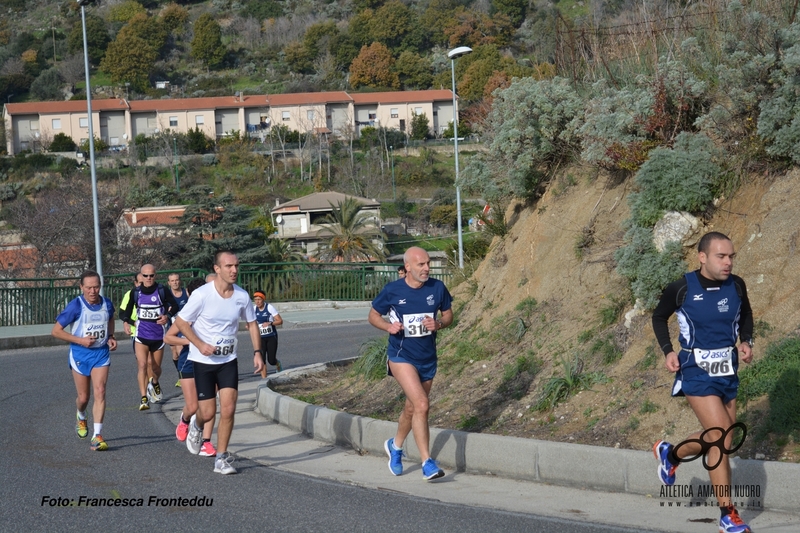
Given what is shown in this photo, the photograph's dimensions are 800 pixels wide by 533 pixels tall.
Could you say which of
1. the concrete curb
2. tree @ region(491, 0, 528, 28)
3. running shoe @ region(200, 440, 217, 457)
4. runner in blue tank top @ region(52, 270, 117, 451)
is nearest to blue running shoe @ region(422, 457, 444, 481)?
Result: the concrete curb

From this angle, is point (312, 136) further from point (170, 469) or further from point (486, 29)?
point (170, 469)

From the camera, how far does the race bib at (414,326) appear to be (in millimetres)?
7793

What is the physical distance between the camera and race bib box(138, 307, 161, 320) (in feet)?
40.1

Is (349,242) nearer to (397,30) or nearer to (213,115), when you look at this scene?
(213,115)

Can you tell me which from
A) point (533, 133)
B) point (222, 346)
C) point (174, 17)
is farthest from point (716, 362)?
point (174, 17)

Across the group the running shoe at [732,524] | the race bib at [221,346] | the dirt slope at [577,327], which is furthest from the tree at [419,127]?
the running shoe at [732,524]

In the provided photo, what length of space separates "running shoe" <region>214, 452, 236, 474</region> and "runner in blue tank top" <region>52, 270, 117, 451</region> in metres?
1.98

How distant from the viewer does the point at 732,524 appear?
5.75 metres

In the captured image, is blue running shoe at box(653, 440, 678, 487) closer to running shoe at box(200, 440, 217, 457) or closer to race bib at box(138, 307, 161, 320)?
running shoe at box(200, 440, 217, 457)

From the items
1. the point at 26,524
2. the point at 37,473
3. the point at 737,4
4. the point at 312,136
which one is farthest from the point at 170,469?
the point at 312,136

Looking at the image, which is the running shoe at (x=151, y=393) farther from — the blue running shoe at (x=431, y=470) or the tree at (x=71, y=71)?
the tree at (x=71, y=71)

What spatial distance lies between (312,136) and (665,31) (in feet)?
250

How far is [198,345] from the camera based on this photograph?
8.06m

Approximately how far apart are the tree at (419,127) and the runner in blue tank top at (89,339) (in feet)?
280
